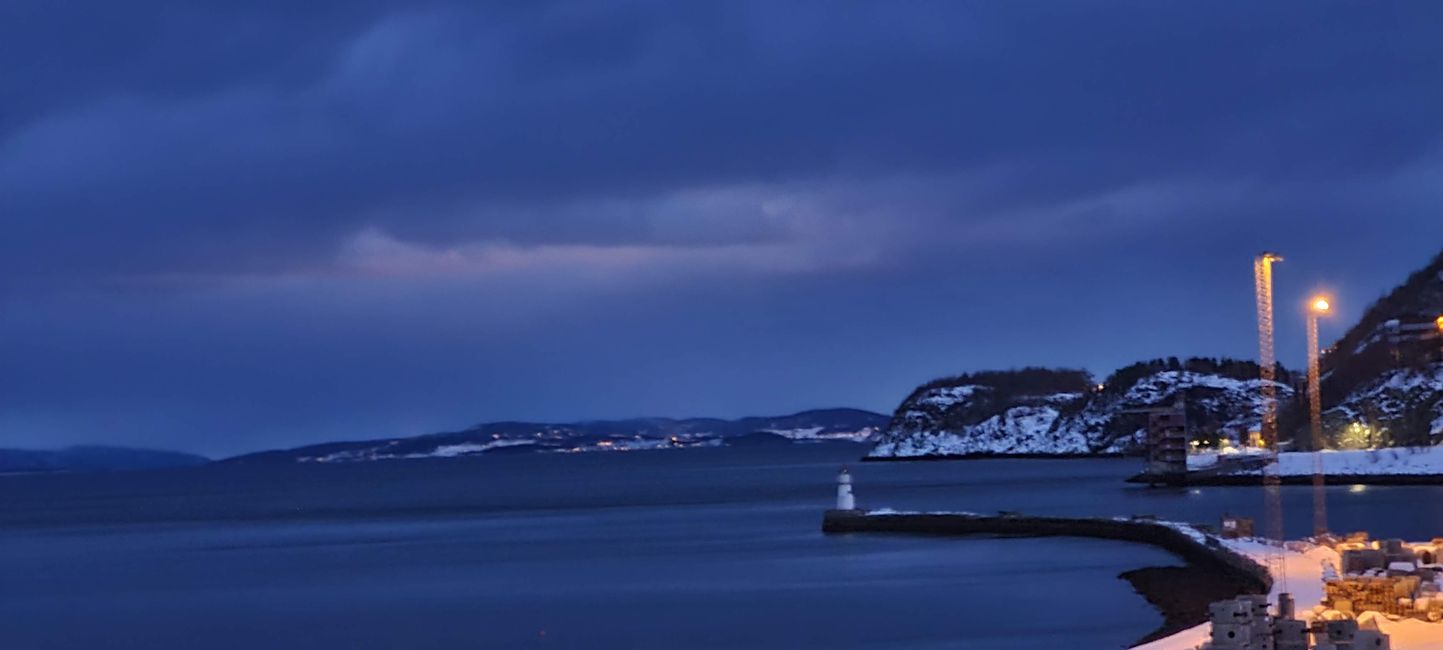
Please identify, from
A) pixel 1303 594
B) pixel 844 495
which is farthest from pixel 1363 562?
pixel 844 495

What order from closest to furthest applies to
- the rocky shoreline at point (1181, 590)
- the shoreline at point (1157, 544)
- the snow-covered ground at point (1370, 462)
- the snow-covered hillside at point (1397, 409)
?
1. the rocky shoreline at point (1181, 590)
2. the shoreline at point (1157, 544)
3. the snow-covered ground at point (1370, 462)
4. the snow-covered hillside at point (1397, 409)

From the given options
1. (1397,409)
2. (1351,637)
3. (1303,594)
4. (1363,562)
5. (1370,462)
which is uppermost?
(1397,409)

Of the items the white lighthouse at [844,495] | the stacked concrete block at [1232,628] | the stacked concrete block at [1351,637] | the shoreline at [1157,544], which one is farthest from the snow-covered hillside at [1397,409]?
the stacked concrete block at [1351,637]

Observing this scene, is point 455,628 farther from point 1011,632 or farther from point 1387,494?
point 1387,494

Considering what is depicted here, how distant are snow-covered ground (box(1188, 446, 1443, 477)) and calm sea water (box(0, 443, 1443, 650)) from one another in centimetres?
475

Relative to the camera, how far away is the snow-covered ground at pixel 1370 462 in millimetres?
93062

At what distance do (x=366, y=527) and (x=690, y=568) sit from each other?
4015 cm

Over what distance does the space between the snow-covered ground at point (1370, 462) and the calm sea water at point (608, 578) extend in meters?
4.75

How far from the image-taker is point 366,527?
89.8 m

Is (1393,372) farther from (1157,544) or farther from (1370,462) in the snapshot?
(1157,544)

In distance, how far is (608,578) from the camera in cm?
5103

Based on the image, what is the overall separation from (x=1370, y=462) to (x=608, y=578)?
5878 cm

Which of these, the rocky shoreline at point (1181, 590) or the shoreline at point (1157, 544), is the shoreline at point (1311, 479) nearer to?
the shoreline at point (1157, 544)

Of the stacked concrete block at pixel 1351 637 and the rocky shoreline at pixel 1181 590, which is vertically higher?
the stacked concrete block at pixel 1351 637
